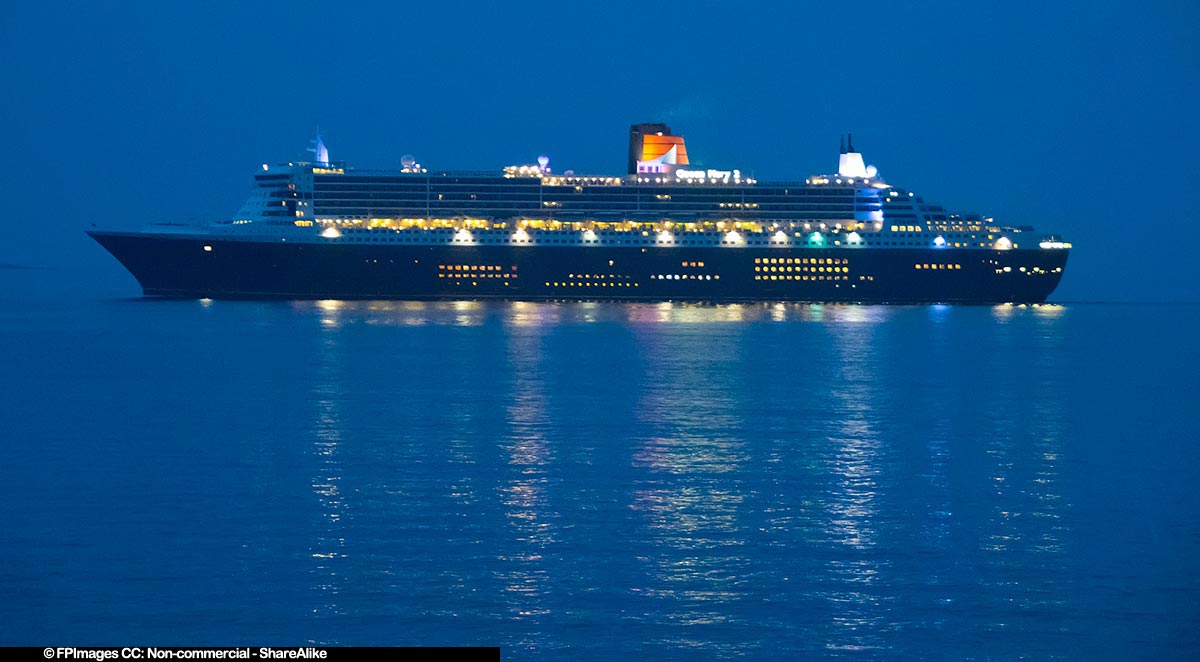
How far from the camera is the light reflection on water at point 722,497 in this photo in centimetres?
1451

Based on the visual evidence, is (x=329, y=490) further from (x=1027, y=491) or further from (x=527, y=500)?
(x=1027, y=491)

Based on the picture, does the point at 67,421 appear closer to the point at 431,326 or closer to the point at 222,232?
the point at 431,326

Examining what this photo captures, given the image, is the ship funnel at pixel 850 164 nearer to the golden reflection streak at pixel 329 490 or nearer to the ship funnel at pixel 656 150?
the ship funnel at pixel 656 150

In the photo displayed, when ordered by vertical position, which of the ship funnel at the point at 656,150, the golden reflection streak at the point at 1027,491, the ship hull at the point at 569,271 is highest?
the ship funnel at the point at 656,150

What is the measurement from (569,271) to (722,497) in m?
A: 57.6

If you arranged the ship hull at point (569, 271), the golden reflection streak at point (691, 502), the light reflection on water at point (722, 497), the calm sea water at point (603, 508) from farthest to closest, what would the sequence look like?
the ship hull at point (569, 271)
the golden reflection streak at point (691, 502)
the light reflection on water at point (722, 497)
the calm sea water at point (603, 508)

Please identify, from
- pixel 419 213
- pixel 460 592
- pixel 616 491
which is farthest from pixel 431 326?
pixel 460 592

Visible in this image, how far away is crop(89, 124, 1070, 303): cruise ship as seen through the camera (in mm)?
75625

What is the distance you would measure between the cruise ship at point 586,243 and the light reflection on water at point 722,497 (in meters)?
33.1

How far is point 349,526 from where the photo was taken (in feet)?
59.0

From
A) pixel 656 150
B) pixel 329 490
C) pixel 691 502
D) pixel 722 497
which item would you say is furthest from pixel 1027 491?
pixel 656 150

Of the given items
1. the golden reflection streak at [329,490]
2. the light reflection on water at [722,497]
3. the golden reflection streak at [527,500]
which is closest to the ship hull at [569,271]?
the light reflection on water at [722,497]

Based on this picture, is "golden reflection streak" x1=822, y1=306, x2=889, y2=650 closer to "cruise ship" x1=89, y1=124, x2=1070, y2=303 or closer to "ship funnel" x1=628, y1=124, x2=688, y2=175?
"cruise ship" x1=89, y1=124, x2=1070, y2=303

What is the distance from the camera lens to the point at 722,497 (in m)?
20.1
